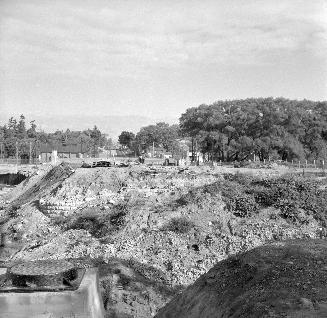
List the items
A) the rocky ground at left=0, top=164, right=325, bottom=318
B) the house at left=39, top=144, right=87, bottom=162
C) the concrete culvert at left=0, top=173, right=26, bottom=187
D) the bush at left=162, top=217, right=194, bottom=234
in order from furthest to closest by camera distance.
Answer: the house at left=39, top=144, right=87, bottom=162 → the concrete culvert at left=0, top=173, right=26, bottom=187 → the bush at left=162, top=217, right=194, bottom=234 → the rocky ground at left=0, top=164, right=325, bottom=318

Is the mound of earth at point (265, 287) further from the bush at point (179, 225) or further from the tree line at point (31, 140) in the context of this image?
the tree line at point (31, 140)

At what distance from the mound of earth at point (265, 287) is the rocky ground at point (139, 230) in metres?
5.38

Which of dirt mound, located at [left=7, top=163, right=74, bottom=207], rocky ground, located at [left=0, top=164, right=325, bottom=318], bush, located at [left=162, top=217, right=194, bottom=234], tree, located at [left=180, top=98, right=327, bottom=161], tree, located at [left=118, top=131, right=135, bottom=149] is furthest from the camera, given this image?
tree, located at [left=118, top=131, right=135, bottom=149]

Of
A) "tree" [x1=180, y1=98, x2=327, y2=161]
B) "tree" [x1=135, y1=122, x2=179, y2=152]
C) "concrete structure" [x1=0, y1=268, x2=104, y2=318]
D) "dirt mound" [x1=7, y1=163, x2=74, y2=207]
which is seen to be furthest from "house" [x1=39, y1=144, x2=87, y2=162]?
"concrete structure" [x1=0, y1=268, x2=104, y2=318]

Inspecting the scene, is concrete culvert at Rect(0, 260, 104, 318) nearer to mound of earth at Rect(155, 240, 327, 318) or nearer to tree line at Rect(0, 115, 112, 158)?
mound of earth at Rect(155, 240, 327, 318)

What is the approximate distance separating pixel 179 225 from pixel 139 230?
1979 millimetres

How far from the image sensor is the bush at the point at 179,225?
22.7m

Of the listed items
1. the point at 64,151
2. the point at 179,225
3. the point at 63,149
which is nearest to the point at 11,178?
the point at 64,151

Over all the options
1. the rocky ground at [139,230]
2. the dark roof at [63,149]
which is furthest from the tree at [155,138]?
the rocky ground at [139,230]

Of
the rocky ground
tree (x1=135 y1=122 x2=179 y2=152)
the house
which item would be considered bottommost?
the rocky ground

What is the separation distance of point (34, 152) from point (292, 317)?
3171 inches

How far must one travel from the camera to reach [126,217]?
24.2 m

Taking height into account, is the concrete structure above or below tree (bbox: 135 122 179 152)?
below

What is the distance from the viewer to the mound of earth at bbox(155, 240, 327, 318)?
29.0 feet
